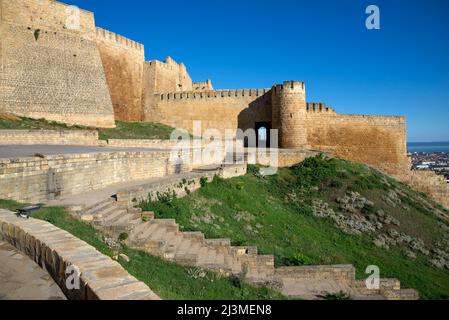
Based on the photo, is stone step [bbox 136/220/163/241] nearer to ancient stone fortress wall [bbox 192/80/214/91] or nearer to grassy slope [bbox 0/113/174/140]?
grassy slope [bbox 0/113/174/140]

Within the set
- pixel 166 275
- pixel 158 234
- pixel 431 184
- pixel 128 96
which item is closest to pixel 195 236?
pixel 158 234

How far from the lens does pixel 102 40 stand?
83.4 ft

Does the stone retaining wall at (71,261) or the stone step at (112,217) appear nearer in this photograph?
the stone retaining wall at (71,261)

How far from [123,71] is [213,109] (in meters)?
7.45

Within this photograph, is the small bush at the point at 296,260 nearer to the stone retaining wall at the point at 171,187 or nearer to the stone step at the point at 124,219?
the stone step at the point at 124,219

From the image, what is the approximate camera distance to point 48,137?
1445 centimetres

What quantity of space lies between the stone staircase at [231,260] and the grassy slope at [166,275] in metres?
0.43

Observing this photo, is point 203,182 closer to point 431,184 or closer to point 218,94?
point 218,94

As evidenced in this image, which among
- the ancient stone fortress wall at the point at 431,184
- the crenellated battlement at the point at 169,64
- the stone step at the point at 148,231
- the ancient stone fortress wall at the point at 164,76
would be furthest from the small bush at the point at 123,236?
the crenellated battlement at the point at 169,64

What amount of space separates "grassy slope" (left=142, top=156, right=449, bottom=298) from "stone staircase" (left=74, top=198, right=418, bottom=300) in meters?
0.89

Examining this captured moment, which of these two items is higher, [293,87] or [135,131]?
[293,87]

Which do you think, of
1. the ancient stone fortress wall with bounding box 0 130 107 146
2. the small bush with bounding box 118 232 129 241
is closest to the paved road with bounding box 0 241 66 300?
the small bush with bounding box 118 232 129 241

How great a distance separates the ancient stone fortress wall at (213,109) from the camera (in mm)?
27312

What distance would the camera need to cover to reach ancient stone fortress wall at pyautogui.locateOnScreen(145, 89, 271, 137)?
27.3m
